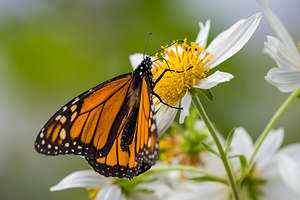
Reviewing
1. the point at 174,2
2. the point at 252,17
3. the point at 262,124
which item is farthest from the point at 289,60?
the point at 174,2

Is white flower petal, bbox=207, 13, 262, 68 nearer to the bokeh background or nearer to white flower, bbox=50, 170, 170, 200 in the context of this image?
white flower, bbox=50, 170, 170, 200

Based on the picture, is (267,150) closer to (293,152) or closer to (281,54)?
(293,152)

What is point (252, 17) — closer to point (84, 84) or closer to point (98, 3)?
point (84, 84)

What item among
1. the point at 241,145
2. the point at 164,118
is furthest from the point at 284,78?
the point at 241,145

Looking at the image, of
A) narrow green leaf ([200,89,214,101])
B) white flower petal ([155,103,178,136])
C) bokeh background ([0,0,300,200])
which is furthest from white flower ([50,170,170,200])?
bokeh background ([0,0,300,200])

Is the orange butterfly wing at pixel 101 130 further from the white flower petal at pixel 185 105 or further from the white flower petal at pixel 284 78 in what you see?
the white flower petal at pixel 284 78
